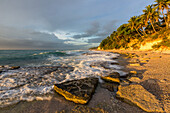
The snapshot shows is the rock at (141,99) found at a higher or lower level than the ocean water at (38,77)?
higher

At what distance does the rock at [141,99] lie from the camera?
5.45 feet

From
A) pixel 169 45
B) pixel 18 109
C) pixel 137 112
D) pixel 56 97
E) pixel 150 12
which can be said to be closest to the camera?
pixel 137 112

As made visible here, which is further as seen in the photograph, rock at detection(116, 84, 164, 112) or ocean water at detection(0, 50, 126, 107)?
ocean water at detection(0, 50, 126, 107)

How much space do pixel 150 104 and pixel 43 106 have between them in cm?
315

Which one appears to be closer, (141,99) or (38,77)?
(141,99)

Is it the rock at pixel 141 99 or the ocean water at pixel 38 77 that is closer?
the rock at pixel 141 99

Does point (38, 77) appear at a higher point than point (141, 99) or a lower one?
lower

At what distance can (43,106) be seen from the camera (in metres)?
2.04

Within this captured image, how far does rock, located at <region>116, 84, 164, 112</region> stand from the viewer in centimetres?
166

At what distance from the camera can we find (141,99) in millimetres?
1943

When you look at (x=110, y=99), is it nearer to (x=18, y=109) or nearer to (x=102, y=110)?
(x=102, y=110)

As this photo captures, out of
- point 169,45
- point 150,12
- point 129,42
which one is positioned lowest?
point 169,45

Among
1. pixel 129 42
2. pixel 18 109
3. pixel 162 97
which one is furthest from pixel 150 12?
pixel 18 109

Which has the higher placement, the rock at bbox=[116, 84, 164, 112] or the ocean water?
the rock at bbox=[116, 84, 164, 112]
